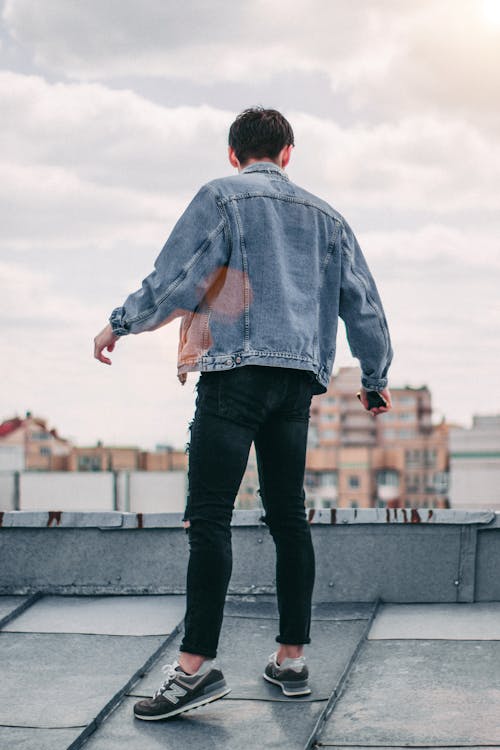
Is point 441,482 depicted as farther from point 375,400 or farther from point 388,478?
point 375,400

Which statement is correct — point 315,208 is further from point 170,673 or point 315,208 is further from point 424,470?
point 424,470

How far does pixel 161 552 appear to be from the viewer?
3.60 m

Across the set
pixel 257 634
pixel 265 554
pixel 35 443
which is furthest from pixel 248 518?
pixel 35 443

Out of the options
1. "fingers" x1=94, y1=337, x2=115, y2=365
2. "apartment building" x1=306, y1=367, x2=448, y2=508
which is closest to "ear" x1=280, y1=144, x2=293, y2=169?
"fingers" x1=94, y1=337, x2=115, y2=365

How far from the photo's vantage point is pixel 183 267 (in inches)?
90.8

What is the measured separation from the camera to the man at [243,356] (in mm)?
2318

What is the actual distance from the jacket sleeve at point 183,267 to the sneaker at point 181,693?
0.85m

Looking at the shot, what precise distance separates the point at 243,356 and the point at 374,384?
517mm

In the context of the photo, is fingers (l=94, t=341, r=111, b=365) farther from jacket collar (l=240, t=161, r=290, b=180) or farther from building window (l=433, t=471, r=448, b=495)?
building window (l=433, t=471, r=448, b=495)

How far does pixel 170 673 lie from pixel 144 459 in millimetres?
84385

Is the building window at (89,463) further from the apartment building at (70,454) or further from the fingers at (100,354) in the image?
the fingers at (100,354)

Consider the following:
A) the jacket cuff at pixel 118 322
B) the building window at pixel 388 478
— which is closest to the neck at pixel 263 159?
the jacket cuff at pixel 118 322

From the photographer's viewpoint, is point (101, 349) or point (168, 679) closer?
point (168, 679)

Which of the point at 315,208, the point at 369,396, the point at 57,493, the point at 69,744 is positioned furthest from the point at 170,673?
the point at 57,493
